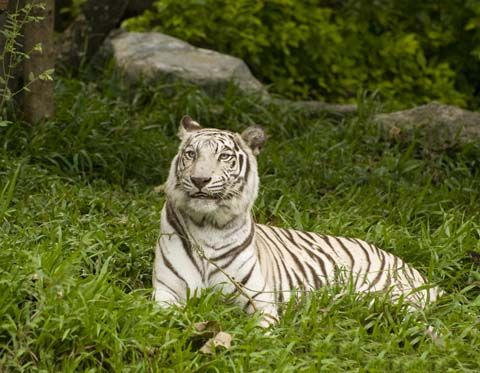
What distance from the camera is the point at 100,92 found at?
9164mm

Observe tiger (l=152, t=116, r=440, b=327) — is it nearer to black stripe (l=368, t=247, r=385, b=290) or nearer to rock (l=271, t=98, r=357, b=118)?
black stripe (l=368, t=247, r=385, b=290)

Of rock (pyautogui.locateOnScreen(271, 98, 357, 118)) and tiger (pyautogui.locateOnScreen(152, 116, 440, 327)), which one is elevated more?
tiger (pyautogui.locateOnScreen(152, 116, 440, 327))

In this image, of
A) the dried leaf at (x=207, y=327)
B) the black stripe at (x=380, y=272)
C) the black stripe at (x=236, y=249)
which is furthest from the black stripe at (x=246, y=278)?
the black stripe at (x=380, y=272)

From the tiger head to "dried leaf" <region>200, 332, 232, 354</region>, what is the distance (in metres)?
0.75

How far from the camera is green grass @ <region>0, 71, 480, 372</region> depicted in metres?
4.64

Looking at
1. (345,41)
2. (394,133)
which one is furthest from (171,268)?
(345,41)

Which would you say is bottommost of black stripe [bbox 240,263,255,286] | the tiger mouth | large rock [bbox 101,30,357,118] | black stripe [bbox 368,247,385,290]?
large rock [bbox 101,30,357,118]

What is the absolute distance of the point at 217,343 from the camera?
15.6 feet

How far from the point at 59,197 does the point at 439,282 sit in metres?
2.38

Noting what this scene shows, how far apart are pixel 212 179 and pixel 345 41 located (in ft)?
20.6

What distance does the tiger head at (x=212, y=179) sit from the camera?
17.5 feet

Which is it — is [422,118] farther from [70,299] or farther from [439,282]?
[70,299]

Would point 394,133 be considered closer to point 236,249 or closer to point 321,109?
point 321,109

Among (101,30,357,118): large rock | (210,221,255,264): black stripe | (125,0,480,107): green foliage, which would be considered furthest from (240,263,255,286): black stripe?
(125,0,480,107): green foliage
